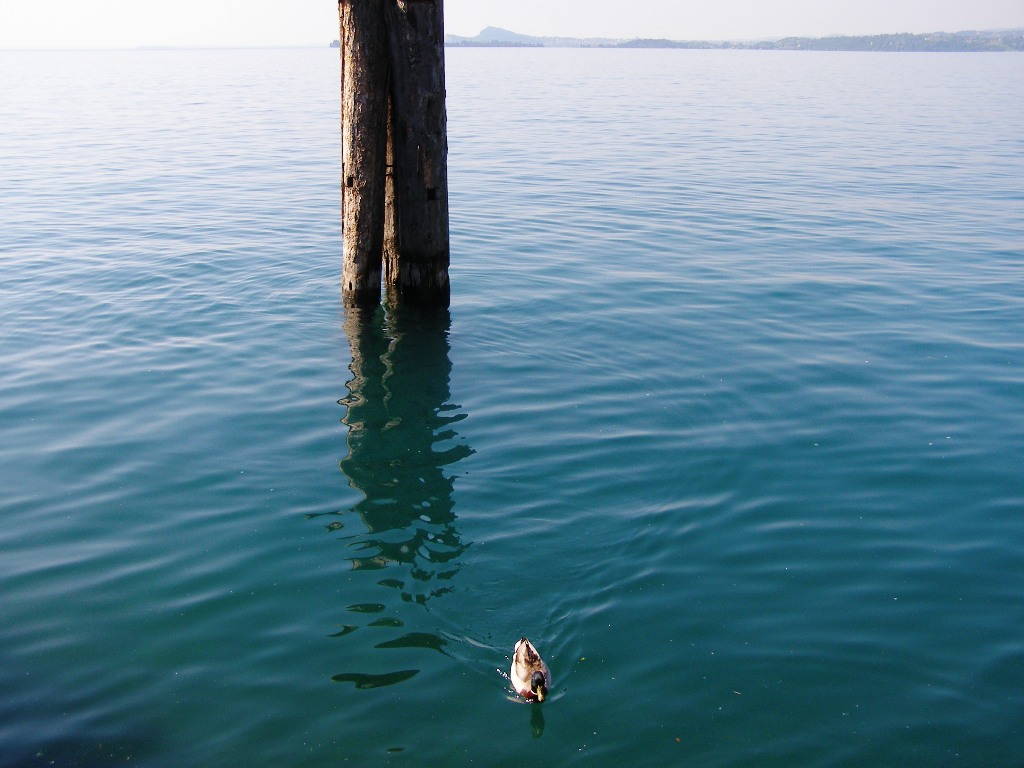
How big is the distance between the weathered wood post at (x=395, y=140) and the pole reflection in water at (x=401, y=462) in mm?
700

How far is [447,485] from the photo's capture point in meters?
8.57

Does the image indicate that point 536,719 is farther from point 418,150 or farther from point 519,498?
point 418,150

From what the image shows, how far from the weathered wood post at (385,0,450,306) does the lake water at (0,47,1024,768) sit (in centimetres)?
78

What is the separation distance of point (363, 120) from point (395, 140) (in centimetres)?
47

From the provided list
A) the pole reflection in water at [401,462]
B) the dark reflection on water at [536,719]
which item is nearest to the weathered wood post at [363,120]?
the pole reflection in water at [401,462]

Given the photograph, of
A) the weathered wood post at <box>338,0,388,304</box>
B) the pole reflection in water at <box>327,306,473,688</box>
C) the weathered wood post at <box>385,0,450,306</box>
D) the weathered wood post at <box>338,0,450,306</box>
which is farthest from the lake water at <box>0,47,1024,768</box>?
the weathered wood post at <box>338,0,388,304</box>

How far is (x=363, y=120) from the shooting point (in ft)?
37.1

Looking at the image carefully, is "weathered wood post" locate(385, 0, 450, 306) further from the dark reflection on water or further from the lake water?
the dark reflection on water

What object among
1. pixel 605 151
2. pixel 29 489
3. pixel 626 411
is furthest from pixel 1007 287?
pixel 605 151

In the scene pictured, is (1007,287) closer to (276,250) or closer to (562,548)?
(562,548)

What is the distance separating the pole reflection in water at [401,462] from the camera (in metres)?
6.98

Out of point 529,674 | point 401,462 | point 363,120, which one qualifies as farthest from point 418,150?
point 529,674

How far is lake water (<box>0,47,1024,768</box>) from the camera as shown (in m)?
5.83

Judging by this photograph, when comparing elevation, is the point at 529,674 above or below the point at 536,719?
above
